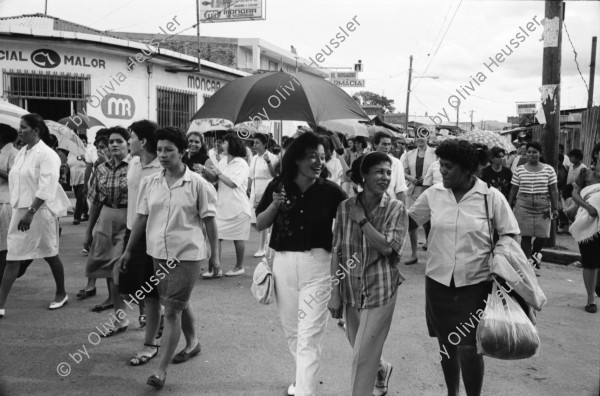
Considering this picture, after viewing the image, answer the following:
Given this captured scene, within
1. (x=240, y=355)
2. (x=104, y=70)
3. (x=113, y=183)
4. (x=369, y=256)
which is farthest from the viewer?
(x=104, y=70)

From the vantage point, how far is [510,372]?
4.48 m

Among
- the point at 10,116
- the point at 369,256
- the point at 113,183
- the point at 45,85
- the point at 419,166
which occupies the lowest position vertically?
the point at 369,256

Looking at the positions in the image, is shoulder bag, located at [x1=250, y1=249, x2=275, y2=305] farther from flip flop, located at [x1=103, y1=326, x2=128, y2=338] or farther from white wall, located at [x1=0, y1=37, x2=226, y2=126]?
white wall, located at [x1=0, y1=37, x2=226, y2=126]

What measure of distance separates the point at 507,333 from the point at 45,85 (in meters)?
14.7

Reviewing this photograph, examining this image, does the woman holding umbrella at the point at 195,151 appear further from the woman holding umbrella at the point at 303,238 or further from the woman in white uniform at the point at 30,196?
the woman holding umbrella at the point at 303,238

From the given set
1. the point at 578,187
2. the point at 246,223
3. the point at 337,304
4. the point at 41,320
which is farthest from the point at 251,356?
the point at 578,187

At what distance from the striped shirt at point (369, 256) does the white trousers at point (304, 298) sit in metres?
0.15

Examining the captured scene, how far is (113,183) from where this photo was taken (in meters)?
5.47

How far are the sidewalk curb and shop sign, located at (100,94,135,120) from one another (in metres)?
12.0

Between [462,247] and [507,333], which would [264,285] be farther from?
[507,333]

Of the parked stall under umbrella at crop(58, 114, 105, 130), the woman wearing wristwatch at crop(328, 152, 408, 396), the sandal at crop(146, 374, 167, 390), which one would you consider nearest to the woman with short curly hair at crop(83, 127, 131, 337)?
the sandal at crop(146, 374, 167, 390)

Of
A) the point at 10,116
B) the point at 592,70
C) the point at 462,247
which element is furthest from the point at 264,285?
the point at 592,70

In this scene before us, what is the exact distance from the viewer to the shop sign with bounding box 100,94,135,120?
52.9 ft

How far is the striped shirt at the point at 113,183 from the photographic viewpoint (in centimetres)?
→ 548
